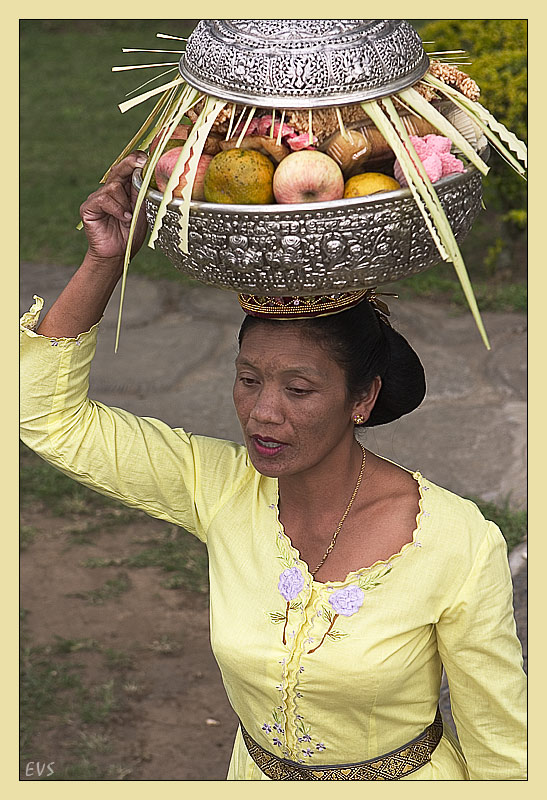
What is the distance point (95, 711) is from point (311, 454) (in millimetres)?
2459

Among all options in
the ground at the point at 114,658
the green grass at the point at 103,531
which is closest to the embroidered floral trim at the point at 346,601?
the ground at the point at 114,658

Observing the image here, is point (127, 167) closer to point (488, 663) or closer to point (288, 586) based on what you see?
point (288, 586)

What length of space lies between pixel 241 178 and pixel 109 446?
37.2 inches

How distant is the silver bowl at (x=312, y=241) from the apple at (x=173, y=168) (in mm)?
30

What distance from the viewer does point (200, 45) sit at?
2107 mm

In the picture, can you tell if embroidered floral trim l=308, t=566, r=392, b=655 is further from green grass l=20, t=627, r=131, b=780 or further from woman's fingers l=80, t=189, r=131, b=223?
green grass l=20, t=627, r=131, b=780

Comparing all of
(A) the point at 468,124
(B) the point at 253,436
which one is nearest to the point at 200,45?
(A) the point at 468,124

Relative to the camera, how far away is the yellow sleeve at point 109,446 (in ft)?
8.56

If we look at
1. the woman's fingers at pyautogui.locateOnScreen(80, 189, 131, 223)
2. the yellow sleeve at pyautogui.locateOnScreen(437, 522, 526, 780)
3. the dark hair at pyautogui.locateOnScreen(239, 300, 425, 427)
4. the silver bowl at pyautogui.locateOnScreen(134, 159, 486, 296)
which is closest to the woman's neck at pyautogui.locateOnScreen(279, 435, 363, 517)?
the dark hair at pyautogui.locateOnScreen(239, 300, 425, 427)

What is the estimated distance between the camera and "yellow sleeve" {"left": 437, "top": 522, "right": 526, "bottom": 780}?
7.64ft

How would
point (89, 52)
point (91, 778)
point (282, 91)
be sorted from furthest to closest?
point (89, 52) → point (91, 778) → point (282, 91)

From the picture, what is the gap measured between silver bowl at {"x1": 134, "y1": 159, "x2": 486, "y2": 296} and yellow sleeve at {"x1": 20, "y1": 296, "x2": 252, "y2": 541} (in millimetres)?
661

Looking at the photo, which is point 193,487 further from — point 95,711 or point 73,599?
point 73,599

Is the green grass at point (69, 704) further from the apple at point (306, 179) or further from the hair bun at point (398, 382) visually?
the apple at point (306, 179)
